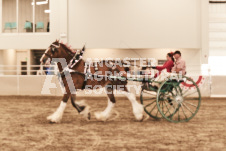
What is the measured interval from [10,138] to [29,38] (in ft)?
48.6

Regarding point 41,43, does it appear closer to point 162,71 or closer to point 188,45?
point 188,45

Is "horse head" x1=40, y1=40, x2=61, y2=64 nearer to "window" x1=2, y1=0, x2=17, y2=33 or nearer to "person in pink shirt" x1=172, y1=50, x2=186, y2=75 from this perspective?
"person in pink shirt" x1=172, y1=50, x2=186, y2=75

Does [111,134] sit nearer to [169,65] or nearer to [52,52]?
[169,65]

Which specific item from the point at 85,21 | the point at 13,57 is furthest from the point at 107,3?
the point at 13,57

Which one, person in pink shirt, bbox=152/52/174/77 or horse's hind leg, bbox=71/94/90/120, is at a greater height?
person in pink shirt, bbox=152/52/174/77

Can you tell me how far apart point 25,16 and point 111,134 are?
1597 centimetres

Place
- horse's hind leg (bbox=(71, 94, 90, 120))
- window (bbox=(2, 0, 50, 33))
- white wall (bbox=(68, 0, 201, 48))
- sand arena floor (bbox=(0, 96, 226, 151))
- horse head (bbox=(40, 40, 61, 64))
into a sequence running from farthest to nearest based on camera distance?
window (bbox=(2, 0, 50, 33)) → white wall (bbox=(68, 0, 201, 48)) → horse head (bbox=(40, 40, 61, 64)) → horse's hind leg (bbox=(71, 94, 90, 120)) → sand arena floor (bbox=(0, 96, 226, 151))

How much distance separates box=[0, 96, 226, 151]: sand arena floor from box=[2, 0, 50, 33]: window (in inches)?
473

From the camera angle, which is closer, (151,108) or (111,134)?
(111,134)

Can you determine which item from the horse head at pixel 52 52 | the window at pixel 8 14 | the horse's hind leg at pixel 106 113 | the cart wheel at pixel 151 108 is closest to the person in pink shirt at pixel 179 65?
the cart wheel at pixel 151 108

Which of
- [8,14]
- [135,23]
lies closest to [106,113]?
[135,23]

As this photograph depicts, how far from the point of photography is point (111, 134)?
7.09 metres

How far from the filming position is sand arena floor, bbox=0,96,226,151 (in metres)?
5.98

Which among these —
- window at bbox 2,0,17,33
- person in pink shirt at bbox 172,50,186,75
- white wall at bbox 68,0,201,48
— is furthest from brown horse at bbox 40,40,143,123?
window at bbox 2,0,17,33
